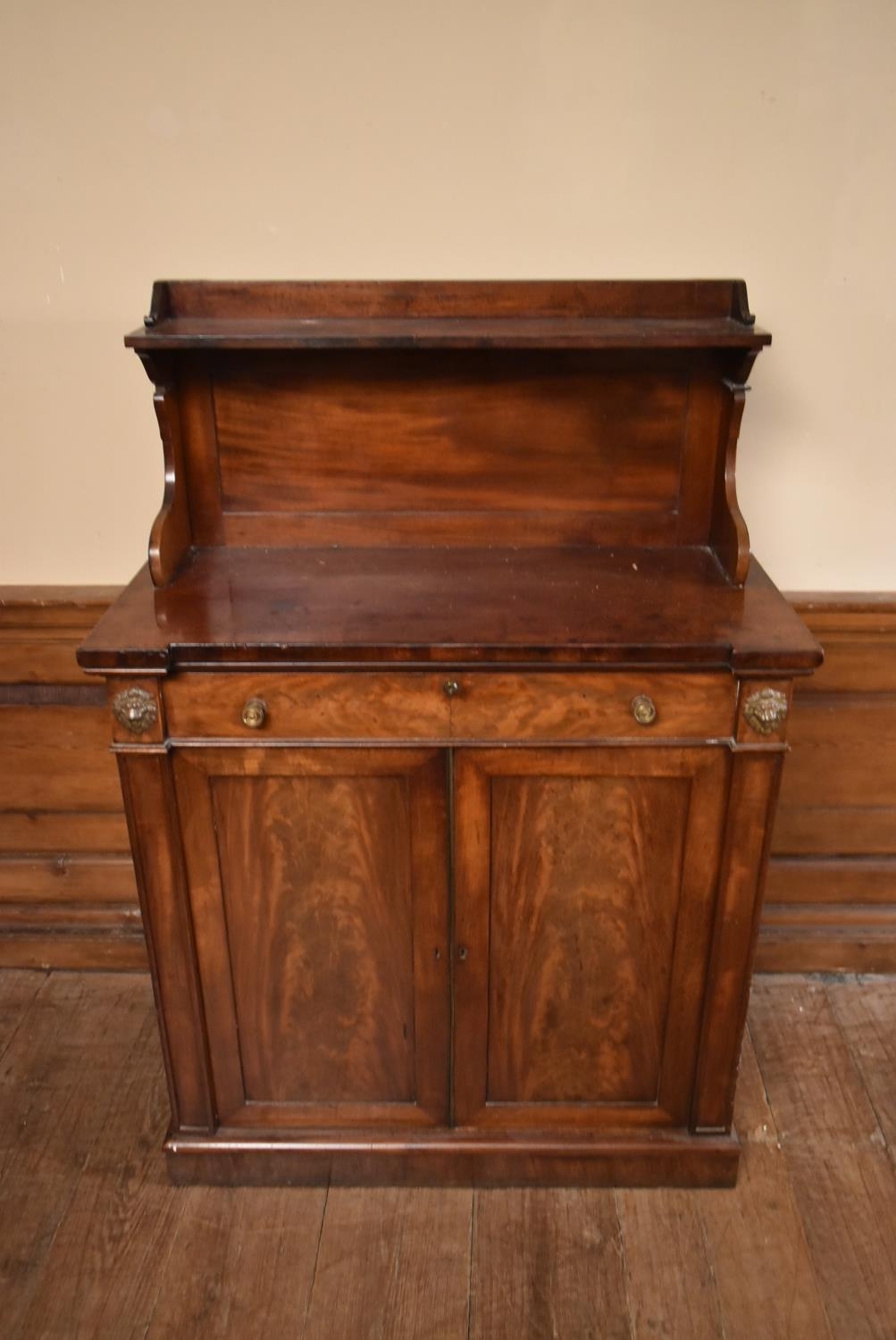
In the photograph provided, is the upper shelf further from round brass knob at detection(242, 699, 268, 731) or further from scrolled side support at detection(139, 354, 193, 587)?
round brass knob at detection(242, 699, 268, 731)

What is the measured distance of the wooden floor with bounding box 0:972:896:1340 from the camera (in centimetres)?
173

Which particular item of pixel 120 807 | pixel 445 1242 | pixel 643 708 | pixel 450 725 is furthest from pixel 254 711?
pixel 445 1242

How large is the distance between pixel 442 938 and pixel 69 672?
3.09 feet

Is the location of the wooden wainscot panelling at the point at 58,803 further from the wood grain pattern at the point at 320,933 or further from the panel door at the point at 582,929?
the panel door at the point at 582,929

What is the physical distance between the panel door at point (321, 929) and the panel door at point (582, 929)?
0.18 ft

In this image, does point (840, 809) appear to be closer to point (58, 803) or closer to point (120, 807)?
point (120, 807)

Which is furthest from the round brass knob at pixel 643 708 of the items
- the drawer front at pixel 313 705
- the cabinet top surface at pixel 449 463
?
the drawer front at pixel 313 705

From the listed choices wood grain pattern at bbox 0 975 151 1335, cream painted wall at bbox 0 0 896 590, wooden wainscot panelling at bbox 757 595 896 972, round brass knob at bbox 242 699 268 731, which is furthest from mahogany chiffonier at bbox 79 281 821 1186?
wooden wainscot panelling at bbox 757 595 896 972

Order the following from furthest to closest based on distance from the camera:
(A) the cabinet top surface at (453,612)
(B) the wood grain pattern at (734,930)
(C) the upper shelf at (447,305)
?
(C) the upper shelf at (447,305), (B) the wood grain pattern at (734,930), (A) the cabinet top surface at (453,612)

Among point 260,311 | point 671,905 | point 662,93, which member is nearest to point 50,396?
point 260,311

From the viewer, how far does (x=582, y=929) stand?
1755 millimetres

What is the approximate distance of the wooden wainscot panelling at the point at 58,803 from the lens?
215 centimetres

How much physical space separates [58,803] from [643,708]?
1.34 meters

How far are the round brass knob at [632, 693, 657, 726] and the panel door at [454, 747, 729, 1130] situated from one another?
2.7 inches
